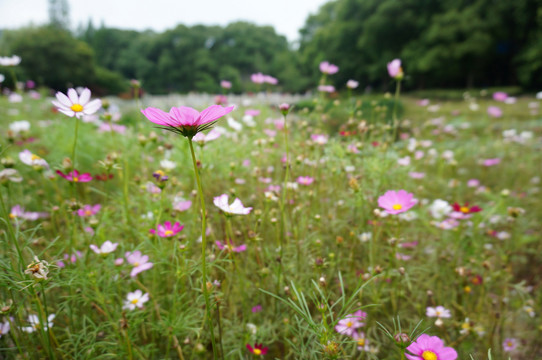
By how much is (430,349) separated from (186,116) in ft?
1.85

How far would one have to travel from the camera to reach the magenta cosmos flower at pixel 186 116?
1.46 ft

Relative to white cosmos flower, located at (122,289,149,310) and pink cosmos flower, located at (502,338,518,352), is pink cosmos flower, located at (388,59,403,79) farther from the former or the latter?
white cosmos flower, located at (122,289,149,310)

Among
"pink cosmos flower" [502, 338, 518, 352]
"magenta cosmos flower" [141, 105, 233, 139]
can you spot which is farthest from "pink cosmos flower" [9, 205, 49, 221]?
"pink cosmos flower" [502, 338, 518, 352]

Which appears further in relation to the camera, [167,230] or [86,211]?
[86,211]

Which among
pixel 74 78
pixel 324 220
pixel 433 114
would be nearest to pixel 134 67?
pixel 74 78

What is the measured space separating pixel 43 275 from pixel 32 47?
19279mm

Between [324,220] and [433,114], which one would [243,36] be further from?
[324,220]

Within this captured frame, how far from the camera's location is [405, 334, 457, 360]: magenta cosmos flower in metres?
0.51

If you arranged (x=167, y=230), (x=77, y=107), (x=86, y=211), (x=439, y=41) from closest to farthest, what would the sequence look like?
(x=77, y=107)
(x=167, y=230)
(x=86, y=211)
(x=439, y=41)

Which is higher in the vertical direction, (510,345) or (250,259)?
(250,259)

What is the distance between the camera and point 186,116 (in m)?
0.45

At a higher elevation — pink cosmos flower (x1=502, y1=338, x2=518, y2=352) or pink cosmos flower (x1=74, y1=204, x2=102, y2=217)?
pink cosmos flower (x1=74, y1=204, x2=102, y2=217)

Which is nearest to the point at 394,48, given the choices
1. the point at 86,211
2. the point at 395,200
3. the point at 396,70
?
the point at 396,70

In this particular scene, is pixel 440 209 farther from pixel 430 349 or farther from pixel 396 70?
pixel 430 349
